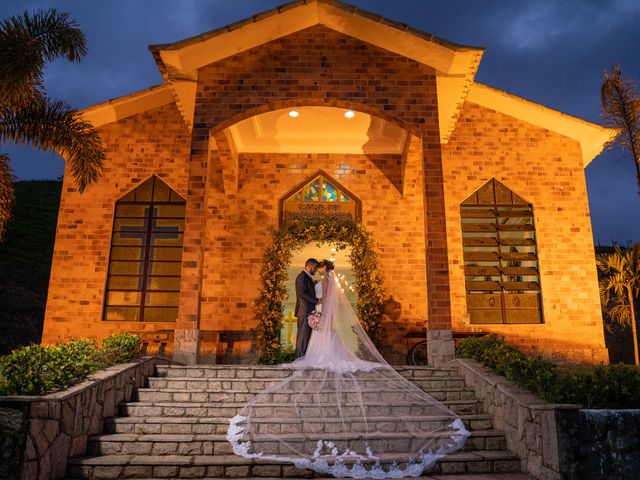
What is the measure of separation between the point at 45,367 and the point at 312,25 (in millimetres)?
7478

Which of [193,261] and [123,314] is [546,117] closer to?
[193,261]

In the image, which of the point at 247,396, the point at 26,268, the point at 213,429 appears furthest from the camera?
the point at 26,268

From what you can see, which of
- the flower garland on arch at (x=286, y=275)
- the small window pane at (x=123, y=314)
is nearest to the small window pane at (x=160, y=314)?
the small window pane at (x=123, y=314)

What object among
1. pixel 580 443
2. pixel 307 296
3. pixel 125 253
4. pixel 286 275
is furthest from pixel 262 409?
pixel 125 253

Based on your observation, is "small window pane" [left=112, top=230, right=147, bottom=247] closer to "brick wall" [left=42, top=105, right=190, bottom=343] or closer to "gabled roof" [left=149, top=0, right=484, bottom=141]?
"brick wall" [left=42, top=105, right=190, bottom=343]

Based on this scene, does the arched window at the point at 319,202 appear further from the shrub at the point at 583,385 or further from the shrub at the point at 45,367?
the shrub at the point at 583,385

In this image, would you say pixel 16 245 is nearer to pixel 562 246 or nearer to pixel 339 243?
pixel 339 243

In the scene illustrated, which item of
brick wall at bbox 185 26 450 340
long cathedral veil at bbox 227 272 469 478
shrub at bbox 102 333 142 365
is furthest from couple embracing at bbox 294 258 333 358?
shrub at bbox 102 333 142 365

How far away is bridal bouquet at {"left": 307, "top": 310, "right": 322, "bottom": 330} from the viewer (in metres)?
8.70

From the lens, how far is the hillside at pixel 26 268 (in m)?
18.2

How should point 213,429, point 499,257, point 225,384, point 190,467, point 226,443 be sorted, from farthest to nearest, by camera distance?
1. point 499,257
2. point 225,384
3. point 213,429
4. point 226,443
5. point 190,467

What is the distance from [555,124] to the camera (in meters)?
11.6

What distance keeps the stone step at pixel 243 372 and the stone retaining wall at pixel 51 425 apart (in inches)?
51.5

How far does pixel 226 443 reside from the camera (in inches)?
218
